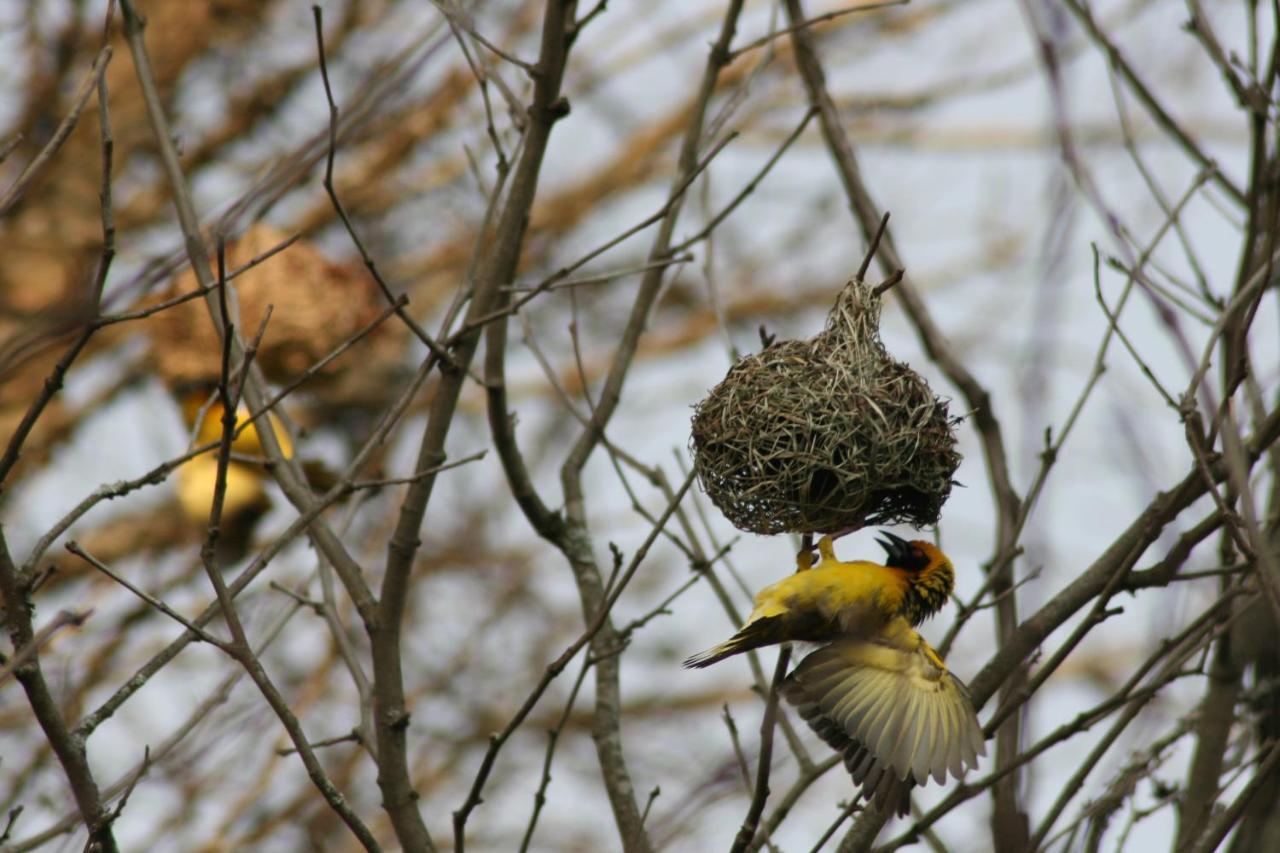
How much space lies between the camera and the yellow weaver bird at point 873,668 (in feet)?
10.0

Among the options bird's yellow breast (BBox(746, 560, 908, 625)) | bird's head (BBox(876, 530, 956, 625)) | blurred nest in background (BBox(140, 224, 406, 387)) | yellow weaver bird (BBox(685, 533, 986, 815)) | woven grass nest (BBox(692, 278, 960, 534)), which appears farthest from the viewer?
blurred nest in background (BBox(140, 224, 406, 387))

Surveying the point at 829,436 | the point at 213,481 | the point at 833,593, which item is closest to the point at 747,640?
the point at 833,593

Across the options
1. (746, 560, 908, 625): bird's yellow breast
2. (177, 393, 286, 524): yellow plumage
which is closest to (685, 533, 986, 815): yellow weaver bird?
(746, 560, 908, 625): bird's yellow breast

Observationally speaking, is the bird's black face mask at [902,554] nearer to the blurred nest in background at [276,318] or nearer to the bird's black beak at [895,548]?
the bird's black beak at [895,548]

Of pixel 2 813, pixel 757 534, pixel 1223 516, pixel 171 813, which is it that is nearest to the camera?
pixel 1223 516

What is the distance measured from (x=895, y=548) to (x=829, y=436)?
2.77 feet

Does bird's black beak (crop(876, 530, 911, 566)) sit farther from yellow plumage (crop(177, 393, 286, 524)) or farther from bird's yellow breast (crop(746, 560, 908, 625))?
yellow plumage (crop(177, 393, 286, 524))

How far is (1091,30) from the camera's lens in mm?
3605

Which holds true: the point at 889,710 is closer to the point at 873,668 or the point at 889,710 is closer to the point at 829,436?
the point at 873,668

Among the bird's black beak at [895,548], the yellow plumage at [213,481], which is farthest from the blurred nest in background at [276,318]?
the bird's black beak at [895,548]

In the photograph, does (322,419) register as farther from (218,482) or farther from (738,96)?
(218,482)

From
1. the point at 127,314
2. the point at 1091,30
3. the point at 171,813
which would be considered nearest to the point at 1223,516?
the point at 1091,30

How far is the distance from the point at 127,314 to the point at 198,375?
243 centimetres

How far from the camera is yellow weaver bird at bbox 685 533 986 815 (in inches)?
120
